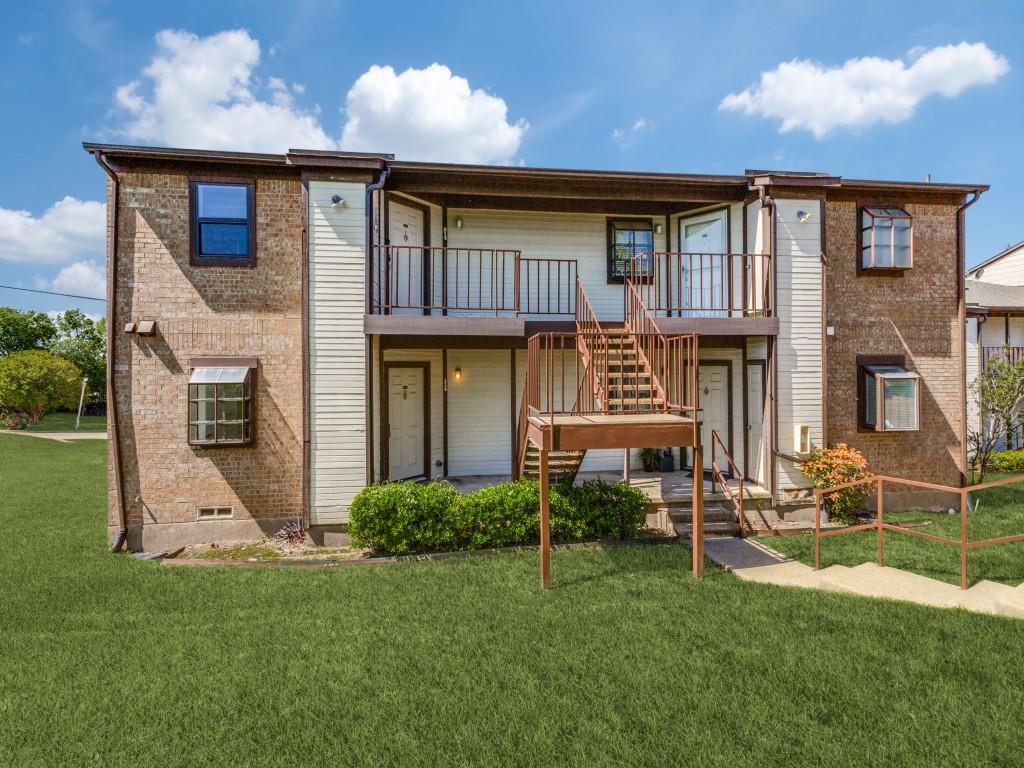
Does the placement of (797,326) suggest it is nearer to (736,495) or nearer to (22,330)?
(736,495)

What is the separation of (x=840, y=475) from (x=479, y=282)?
6.97 meters

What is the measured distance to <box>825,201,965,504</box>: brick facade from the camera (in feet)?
29.8

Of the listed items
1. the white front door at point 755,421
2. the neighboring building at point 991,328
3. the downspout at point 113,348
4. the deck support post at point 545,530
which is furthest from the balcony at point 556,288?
the neighboring building at point 991,328

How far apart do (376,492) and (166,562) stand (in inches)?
118

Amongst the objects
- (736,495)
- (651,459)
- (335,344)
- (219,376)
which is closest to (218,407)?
(219,376)

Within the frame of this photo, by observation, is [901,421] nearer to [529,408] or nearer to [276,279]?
[529,408]

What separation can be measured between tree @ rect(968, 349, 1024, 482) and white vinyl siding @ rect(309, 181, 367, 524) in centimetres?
1312

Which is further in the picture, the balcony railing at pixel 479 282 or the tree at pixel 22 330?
the tree at pixel 22 330

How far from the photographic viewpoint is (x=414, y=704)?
146 inches

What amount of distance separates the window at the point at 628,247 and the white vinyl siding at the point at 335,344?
4927 mm

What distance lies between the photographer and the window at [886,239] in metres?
9.01

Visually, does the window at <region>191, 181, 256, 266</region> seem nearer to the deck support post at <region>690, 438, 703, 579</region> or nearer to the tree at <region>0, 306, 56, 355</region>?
the deck support post at <region>690, 438, 703, 579</region>

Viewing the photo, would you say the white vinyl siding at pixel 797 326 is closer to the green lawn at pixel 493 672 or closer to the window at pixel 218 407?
the green lawn at pixel 493 672

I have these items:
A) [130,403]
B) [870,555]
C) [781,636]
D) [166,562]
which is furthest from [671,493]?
[130,403]
